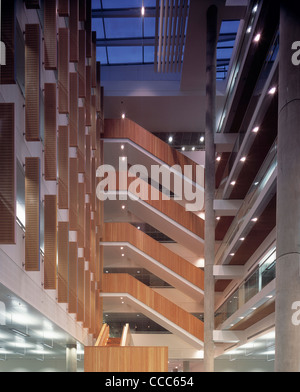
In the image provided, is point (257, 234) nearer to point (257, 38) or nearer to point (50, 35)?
point (257, 38)

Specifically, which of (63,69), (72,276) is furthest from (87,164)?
(63,69)

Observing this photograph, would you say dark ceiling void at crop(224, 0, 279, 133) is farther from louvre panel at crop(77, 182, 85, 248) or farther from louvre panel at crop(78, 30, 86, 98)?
louvre panel at crop(77, 182, 85, 248)

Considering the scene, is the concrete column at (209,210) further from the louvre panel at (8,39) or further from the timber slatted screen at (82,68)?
the louvre panel at (8,39)

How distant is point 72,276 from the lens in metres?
18.6

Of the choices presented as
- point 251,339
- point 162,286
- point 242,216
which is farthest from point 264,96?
point 162,286

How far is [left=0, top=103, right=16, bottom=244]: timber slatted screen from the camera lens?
9.77 metres

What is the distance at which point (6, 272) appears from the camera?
33.9 ft

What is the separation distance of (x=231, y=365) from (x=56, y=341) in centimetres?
1774

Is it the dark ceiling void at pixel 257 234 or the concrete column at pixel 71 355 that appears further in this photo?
the concrete column at pixel 71 355

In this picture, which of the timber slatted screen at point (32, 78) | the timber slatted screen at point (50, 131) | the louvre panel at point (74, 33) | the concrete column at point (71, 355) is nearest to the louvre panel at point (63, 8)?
the louvre panel at point (74, 33)

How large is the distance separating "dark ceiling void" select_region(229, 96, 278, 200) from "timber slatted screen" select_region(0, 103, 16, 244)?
27.6ft

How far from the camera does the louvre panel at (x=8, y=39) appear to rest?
9602 millimetres

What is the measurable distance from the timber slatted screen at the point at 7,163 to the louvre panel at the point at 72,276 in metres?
8.87

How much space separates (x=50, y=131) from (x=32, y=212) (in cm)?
285
